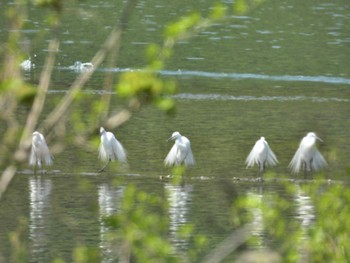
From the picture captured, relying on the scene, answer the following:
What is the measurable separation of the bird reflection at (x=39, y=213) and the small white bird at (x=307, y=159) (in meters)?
3.79

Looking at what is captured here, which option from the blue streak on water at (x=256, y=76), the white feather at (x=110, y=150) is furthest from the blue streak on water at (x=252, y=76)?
the white feather at (x=110, y=150)

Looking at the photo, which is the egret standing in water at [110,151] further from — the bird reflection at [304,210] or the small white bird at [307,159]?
the bird reflection at [304,210]

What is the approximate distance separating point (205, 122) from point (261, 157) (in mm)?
5553

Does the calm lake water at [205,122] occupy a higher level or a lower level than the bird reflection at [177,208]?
higher

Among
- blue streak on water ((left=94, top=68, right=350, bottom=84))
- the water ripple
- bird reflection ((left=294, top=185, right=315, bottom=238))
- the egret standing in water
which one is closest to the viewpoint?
bird reflection ((left=294, top=185, right=315, bottom=238))

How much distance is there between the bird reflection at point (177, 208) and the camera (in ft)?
41.6

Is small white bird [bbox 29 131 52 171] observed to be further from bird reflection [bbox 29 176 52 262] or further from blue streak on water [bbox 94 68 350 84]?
blue streak on water [bbox 94 68 350 84]

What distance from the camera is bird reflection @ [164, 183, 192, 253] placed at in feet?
41.6

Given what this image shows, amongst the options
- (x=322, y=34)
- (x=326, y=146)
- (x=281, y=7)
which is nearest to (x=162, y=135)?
(x=326, y=146)

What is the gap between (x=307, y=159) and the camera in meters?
17.7

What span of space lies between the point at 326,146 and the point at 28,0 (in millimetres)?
16984

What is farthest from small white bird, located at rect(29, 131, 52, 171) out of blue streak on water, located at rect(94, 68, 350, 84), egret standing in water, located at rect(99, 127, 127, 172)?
blue streak on water, located at rect(94, 68, 350, 84)

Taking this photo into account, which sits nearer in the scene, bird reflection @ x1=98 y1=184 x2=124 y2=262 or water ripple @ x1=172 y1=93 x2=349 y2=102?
bird reflection @ x1=98 y1=184 x2=124 y2=262

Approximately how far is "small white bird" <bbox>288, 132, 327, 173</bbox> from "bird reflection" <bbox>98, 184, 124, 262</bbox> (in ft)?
10.5
